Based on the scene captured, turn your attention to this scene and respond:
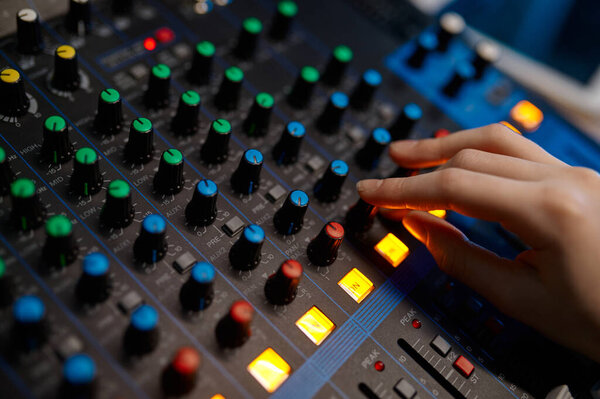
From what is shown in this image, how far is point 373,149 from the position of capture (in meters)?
1.34

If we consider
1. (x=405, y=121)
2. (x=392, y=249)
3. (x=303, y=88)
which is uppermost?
(x=405, y=121)

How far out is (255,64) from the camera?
4.75 ft

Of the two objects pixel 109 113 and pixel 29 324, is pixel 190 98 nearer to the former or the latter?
pixel 109 113

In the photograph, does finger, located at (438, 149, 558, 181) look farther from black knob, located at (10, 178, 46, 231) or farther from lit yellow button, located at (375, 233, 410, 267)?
black knob, located at (10, 178, 46, 231)

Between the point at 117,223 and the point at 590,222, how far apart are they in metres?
0.93

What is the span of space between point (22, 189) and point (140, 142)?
255 millimetres

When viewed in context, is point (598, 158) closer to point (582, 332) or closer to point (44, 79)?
point (582, 332)

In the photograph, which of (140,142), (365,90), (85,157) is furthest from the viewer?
(365,90)

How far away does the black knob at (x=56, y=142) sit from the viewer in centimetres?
104

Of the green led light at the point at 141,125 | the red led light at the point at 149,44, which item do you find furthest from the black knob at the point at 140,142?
the red led light at the point at 149,44

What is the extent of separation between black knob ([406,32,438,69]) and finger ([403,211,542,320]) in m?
0.58

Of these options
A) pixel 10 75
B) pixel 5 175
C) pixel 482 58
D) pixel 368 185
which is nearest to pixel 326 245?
pixel 368 185

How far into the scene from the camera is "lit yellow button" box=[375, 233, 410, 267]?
1230 mm

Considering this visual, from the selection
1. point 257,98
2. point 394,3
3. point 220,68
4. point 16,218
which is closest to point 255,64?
point 220,68
